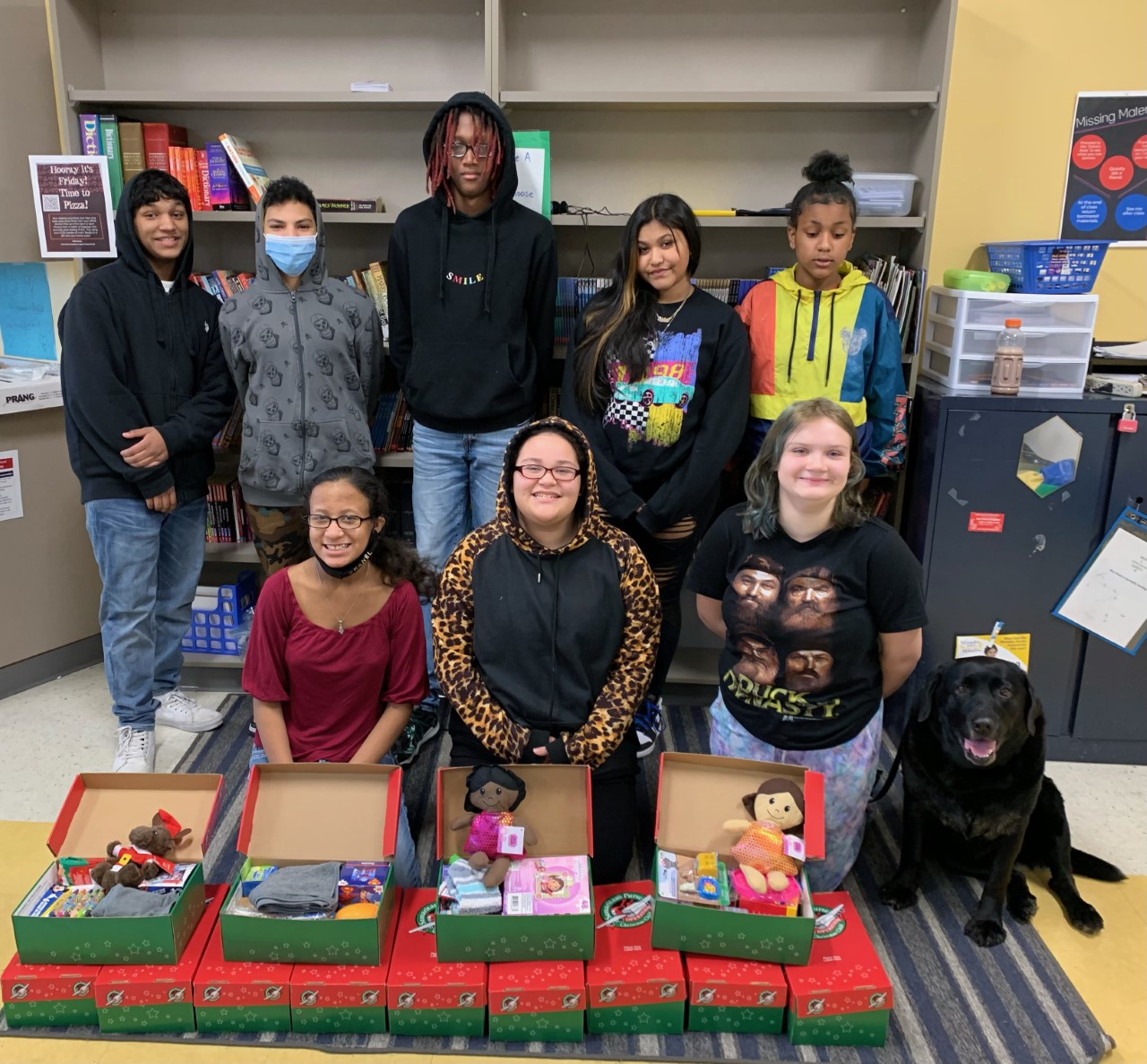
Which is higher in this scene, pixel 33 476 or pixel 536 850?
pixel 33 476

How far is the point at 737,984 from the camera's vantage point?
1.65m

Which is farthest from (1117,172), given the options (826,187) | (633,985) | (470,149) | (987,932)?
(633,985)

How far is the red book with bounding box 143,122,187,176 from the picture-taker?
283cm

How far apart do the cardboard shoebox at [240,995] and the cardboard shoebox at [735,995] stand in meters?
0.73

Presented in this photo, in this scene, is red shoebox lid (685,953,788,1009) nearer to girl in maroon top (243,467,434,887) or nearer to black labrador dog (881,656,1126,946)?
black labrador dog (881,656,1126,946)

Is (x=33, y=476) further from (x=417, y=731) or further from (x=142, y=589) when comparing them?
(x=417, y=731)

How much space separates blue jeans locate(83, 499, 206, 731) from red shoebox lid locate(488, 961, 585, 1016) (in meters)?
1.48

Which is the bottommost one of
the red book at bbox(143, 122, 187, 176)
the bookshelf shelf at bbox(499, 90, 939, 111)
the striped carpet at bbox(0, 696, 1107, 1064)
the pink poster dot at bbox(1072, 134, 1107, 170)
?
the striped carpet at bbox(0, 696, 1107, 1064)

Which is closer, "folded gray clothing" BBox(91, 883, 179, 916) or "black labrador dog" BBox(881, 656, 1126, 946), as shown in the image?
"folded gray clothing" BBox(91, 883, 179, 916)

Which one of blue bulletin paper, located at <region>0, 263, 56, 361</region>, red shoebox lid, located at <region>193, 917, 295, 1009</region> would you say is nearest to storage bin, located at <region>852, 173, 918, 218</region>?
red shoebox lid, located at <region>193, 917, 295, 1009</region>

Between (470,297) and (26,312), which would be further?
(26,312)

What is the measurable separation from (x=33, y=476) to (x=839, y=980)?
2.75m

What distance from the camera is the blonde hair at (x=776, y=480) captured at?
6.21 feet

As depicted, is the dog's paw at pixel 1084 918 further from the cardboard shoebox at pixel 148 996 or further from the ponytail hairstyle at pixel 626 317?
the cardboard shoebox at pixel 148 996
